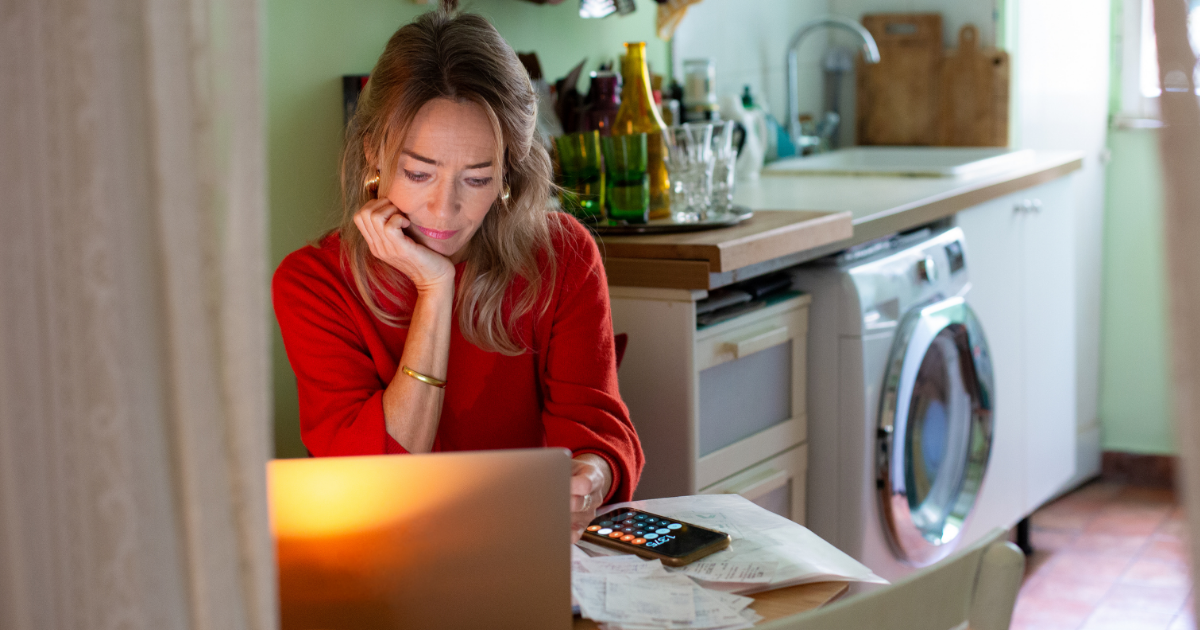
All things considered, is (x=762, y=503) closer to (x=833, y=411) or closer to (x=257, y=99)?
(x=833, y=411)

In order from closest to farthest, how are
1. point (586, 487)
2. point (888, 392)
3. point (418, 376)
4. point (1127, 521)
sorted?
point (586, 487) < point (418, 376) < point (888, 392) < point (1127, 521)

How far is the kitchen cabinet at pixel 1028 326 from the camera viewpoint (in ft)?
8.74

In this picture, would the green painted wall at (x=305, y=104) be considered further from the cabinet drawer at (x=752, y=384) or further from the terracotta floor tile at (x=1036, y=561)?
the terracotta floor tile at (x=1036, y=561)

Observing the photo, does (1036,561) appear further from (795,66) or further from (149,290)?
(149,290)

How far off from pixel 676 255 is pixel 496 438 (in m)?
0.45

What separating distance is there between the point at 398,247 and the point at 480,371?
8.2 inches

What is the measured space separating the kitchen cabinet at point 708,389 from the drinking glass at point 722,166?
0.68ft

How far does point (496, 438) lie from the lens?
4.98 feet

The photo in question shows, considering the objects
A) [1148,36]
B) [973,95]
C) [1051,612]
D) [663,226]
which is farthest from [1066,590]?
[1148,36]

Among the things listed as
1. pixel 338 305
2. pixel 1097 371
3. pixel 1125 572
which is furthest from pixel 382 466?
pixel 1097 371

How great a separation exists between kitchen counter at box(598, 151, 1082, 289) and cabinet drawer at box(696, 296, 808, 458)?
0.32 ft

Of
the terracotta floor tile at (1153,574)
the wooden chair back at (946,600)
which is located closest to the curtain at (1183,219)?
the wooden chair back at (946,600)

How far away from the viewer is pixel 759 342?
6.42 feet

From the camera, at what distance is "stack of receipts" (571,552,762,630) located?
947 millimetres
